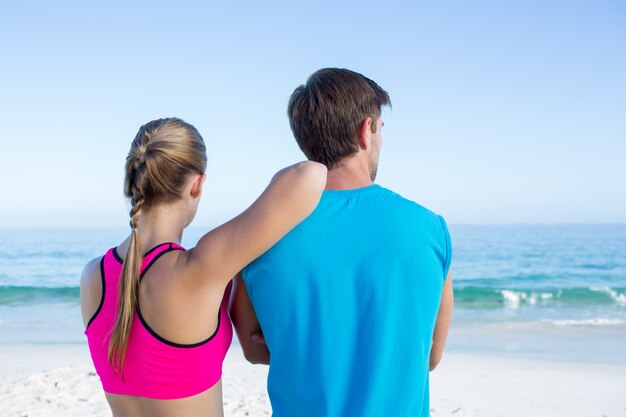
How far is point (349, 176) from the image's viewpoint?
1672 millimetres

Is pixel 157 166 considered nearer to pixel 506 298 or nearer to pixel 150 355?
pixel 150 355

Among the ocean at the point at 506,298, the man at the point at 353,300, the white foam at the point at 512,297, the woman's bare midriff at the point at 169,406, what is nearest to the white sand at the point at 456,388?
the ocean at the point at 506,298

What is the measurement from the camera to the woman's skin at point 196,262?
148 centimetres

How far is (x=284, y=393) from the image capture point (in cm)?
165

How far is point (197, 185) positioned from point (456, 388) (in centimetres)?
489

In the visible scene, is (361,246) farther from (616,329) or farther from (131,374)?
(616,329)

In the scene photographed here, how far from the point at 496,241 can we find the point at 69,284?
22413mm

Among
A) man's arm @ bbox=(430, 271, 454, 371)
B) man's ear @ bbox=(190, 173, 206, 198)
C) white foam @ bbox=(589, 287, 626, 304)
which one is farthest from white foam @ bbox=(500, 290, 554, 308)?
man's ear @ bbox=(190, 173, 206, 198)

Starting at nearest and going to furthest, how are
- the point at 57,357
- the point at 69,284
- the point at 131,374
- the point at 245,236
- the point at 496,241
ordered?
the point at 245,236
the point at 131,374
the point at 57,357
the point at 69,284
the point at 496,241

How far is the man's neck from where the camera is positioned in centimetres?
165

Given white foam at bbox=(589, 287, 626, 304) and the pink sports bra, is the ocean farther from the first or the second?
the pink sports bra

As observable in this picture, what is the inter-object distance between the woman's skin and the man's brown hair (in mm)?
186

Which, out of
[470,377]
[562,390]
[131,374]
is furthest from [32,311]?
[131,374]

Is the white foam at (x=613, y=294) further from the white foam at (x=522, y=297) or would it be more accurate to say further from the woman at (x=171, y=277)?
the woman at (x=171, y=277)
